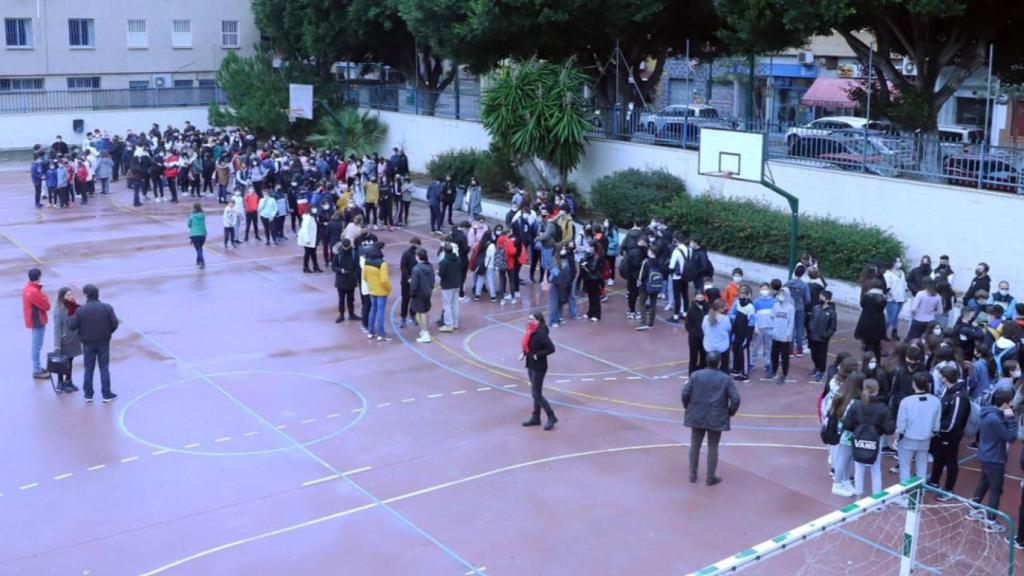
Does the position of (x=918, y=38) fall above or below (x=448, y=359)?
above

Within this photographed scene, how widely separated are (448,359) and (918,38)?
1253 cm

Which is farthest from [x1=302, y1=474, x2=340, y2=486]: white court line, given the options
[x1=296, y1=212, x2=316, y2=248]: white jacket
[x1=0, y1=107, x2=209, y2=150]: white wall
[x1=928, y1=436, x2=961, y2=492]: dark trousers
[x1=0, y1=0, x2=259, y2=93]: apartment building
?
[x1=0, y1=0, x2=259, y2=93]: apartment building

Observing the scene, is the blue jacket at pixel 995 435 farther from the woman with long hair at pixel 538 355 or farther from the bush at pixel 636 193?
the bush at pixel 636 193

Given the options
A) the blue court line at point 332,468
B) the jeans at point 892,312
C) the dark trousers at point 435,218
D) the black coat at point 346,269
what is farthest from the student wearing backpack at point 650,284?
the dark trousers at point 435,218

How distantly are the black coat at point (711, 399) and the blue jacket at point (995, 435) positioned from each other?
7.73 feet

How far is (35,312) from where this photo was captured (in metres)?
15.1

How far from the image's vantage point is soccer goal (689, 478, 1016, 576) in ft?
31.9

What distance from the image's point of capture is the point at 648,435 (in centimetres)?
1338

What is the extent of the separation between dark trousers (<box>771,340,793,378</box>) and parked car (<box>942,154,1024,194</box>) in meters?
6.21

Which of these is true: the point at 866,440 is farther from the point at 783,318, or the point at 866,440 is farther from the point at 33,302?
the point at 33,302

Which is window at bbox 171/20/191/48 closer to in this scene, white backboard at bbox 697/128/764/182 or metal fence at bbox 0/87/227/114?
metal fence at bbox 0/87/227/114

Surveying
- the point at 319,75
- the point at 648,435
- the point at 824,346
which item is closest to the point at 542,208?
the point at 824,346

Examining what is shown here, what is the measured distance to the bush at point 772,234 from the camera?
20359 millimetres

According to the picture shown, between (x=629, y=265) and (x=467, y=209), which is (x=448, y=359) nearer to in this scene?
(x=629, y=265)
